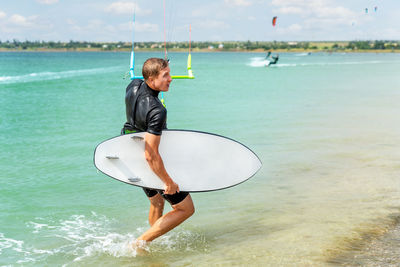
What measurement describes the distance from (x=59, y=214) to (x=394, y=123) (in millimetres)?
10755

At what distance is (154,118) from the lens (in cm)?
369

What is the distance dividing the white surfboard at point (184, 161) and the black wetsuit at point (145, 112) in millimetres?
97

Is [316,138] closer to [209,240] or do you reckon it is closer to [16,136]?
[209,240]

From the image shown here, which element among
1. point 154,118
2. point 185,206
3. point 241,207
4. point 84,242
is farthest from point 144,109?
point 241,207

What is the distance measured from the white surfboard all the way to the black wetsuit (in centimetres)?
→ 10

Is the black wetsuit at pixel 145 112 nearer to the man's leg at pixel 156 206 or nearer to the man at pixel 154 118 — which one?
the man at pixel 154 118

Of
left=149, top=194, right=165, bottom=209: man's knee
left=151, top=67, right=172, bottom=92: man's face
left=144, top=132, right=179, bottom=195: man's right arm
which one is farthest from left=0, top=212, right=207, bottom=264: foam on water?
left=151, top=67, right=172, bottom=92: man's face

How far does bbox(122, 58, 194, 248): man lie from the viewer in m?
3.71

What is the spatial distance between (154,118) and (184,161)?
2.49 ft

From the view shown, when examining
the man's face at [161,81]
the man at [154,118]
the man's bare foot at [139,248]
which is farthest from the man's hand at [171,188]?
the man's bare foot at [139,248]

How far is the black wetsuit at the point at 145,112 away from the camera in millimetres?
3684

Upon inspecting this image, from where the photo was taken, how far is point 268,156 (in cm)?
948

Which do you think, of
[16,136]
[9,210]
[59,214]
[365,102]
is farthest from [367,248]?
[365,102]

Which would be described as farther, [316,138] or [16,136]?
[16,136]
